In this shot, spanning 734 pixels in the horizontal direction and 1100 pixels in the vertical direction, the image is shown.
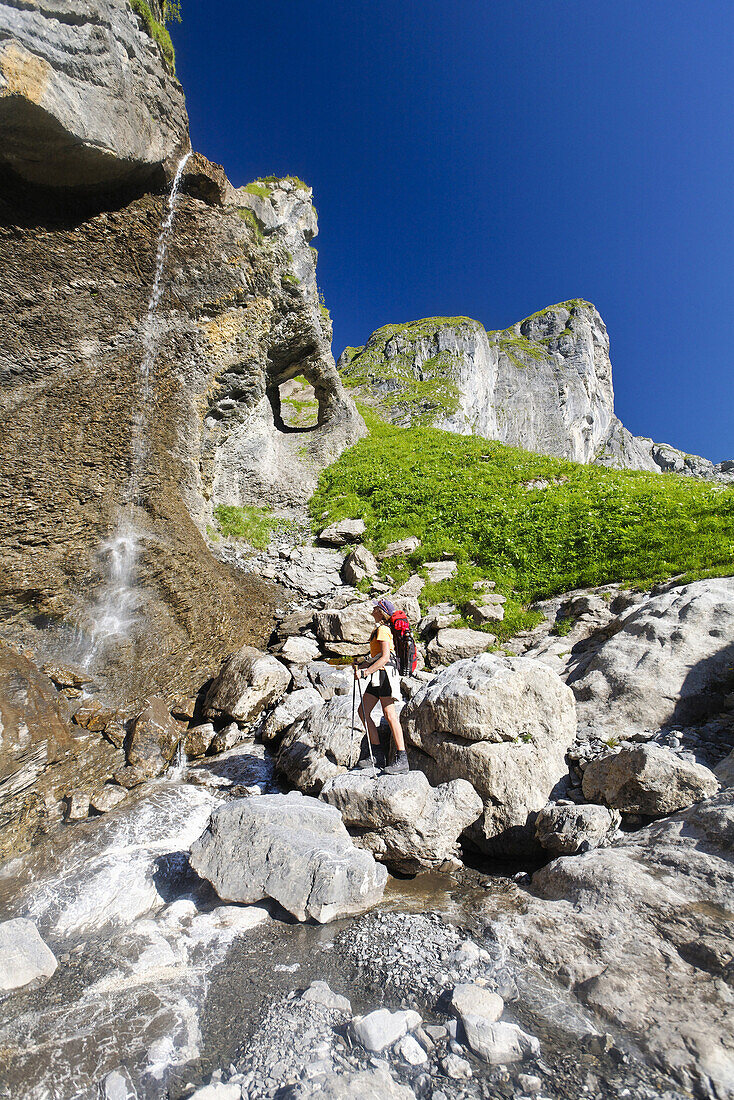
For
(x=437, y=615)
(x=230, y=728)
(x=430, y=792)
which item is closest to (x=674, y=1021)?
(x=430, y=792)

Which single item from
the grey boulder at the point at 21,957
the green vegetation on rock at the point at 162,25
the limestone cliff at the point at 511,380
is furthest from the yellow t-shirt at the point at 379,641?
the limestone cliff at the point at 511,380

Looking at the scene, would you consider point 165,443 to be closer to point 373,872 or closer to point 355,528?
point 355,528

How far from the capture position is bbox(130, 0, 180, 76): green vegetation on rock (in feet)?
36.2

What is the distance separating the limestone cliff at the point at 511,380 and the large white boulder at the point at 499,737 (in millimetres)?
29748

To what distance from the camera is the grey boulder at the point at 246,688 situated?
930 centimetres

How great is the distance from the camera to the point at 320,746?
24.3 feet

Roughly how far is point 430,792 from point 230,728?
460cm

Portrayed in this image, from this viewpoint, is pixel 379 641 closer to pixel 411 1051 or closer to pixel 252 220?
pixel 411 1051

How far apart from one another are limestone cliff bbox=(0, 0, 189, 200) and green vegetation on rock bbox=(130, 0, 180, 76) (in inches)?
1.6

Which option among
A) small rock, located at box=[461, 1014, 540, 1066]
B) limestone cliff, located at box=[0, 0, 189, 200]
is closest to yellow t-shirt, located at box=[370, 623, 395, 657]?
small rock, located at box=[461, 1014, 540, 1066]

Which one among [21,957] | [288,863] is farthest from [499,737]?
[21,957]

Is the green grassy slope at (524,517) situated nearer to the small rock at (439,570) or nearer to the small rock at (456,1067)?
the small rock at (439,570)

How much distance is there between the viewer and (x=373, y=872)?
16.0ft

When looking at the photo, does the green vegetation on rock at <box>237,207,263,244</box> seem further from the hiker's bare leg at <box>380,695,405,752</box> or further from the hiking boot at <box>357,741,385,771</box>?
the hiking boot at <box>357,741,385,771</box>
